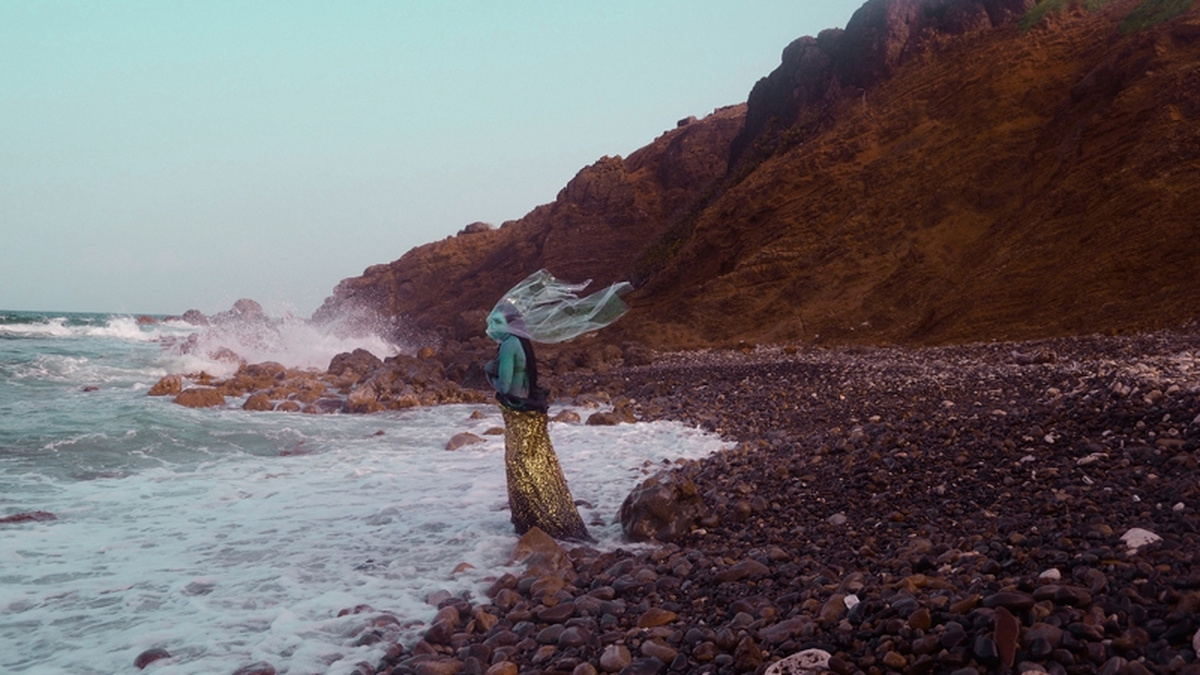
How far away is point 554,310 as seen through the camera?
626 centimetres

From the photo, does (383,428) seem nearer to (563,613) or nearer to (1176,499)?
(563,613)

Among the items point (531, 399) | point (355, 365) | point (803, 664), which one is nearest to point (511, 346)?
point (531, 399)

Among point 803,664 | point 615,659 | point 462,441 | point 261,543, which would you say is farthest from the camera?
point 462,441

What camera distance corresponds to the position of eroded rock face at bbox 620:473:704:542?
588cm

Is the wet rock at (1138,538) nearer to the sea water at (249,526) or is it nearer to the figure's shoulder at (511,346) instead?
the sea water at (249,526)

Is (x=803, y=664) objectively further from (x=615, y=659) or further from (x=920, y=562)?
(x=920, y=562)

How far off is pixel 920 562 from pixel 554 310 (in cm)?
333

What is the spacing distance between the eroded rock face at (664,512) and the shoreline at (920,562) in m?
0.12

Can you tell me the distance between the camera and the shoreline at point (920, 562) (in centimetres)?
283

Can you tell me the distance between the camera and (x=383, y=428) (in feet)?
44.5

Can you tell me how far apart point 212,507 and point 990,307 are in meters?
15.5

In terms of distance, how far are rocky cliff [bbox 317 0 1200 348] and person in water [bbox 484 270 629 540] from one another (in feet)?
37.8

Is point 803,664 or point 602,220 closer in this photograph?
point 803,664

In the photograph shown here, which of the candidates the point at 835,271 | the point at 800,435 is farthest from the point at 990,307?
the point at 800,435
